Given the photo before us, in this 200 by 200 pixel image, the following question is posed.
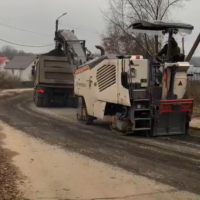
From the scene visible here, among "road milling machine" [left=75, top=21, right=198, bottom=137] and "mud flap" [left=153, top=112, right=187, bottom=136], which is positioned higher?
"road milling machine" [left=75, top=21, right=198, bottom=137]

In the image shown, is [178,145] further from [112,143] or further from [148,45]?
[148,45]

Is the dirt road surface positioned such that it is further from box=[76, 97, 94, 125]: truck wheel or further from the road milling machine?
box=[76, 97, 94, 125]: truck wheel

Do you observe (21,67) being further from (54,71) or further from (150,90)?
(150,90)

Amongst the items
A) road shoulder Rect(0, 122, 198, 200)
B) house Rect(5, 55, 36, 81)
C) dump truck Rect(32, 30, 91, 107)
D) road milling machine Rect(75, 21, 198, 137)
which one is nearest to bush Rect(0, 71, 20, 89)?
dump truck Rect(32, 30, 91, 107)

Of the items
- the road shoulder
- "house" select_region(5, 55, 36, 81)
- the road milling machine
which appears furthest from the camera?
"house" select_region(5, 55, 36, 81)

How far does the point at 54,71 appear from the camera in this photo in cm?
1923

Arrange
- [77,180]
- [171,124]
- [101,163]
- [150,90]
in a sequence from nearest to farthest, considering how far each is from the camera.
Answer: [77,180], [101,163], [150,90], [171,124]

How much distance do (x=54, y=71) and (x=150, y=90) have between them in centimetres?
937

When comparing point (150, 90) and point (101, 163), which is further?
point (150, 90)

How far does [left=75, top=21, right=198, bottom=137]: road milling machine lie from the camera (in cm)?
1066

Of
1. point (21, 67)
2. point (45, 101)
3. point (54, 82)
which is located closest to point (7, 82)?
point (45, 101)

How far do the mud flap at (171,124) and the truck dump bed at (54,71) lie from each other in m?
8.80

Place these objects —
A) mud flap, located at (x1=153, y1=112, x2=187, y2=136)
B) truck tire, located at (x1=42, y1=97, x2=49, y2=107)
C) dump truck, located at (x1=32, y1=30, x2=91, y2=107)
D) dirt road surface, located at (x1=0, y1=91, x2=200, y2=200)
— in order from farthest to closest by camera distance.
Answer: truck tire, located at (x1=42, y1=97, x2=49, y2=107) → dump truck, located at (x1=32, y1=30, x2=91, y2=107) → mud flap, located at (x1=153, y1=112, x2=187, y2=136) → dirt road surface, located at (x1=0, y1=91, x2=200, y2=200)

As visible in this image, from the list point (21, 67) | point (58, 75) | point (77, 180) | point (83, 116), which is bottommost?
point (77, 180)
